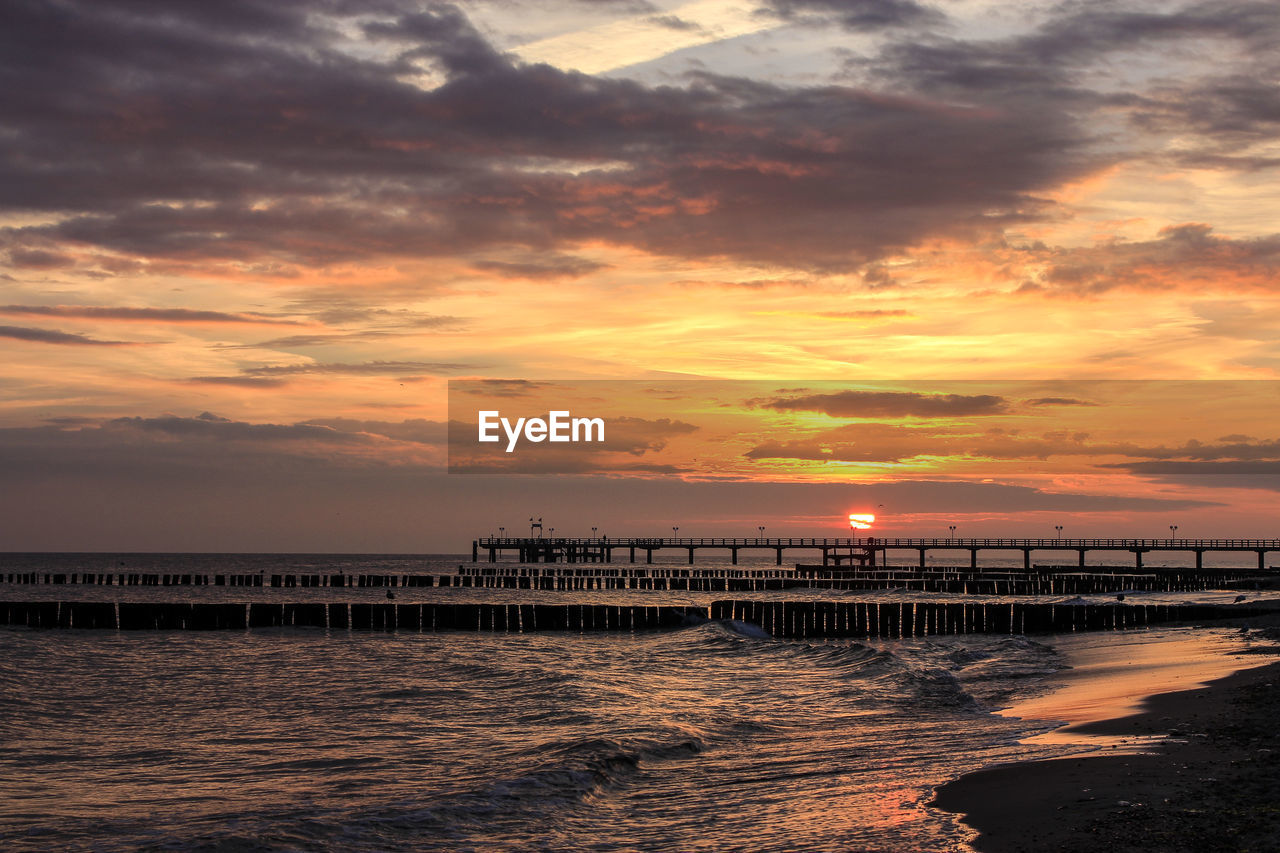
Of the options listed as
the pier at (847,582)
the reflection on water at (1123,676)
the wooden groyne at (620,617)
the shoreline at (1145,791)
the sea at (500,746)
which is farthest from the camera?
the pier at (847,582)

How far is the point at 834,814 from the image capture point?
40.9ft

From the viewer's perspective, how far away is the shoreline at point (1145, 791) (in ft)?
31.4

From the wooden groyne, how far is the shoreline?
2776 centimetres

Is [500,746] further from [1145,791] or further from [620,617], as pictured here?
[620,617]

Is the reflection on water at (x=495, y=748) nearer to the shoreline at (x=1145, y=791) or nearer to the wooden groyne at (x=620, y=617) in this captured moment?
the shoreline at (x=1145, y=791)

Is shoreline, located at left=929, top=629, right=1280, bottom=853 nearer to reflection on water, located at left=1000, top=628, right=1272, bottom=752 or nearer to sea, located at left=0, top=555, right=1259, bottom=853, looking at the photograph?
reflection on water, located at left=1000, top=628, right=1272, bottom=752

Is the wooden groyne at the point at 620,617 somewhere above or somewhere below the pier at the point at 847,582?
above

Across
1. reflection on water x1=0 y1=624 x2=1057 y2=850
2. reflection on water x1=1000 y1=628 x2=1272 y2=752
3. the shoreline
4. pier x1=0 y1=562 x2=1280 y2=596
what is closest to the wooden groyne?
reflection on water x1=1000 y1=628 x2=1272 y2=752

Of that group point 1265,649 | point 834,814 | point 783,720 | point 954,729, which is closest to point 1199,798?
point 834,814

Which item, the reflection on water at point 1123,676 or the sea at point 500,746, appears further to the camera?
the reflection on water at point 1123,676

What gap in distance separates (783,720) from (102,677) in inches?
811

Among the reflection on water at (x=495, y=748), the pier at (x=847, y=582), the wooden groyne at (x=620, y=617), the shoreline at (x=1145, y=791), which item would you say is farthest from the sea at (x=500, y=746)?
the pier at (x=847, y=582)

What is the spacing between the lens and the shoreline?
9.56 meters

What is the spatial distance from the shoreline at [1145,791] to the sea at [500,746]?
2.18 feet
